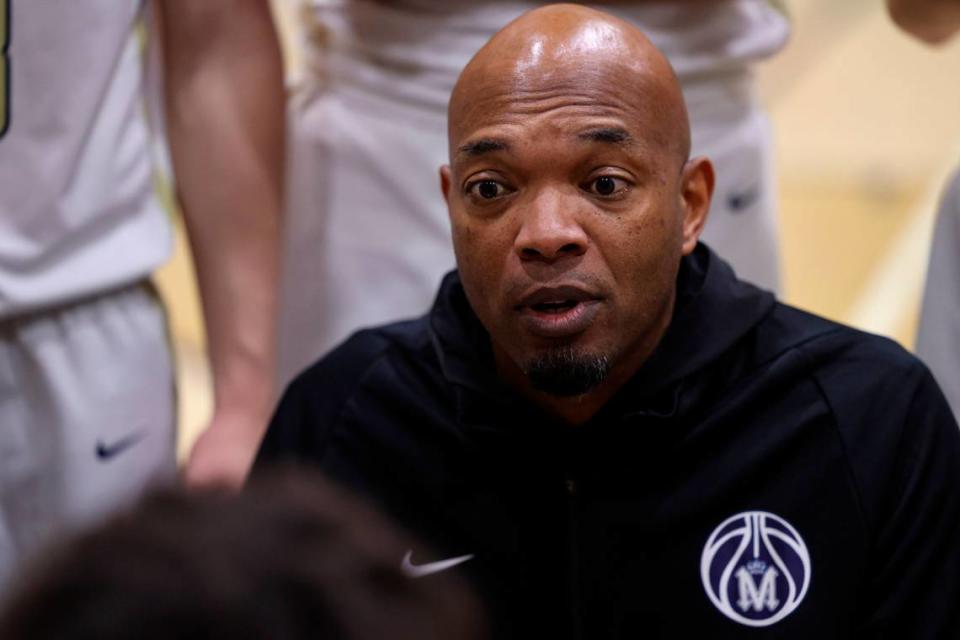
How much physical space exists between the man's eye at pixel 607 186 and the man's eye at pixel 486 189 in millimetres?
106

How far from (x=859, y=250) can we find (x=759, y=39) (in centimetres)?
372

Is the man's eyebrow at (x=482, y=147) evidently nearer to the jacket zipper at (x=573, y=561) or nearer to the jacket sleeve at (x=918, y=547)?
the jacket zipper at (x=573, y=561)

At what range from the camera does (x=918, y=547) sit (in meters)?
1.69

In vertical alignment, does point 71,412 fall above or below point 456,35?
below

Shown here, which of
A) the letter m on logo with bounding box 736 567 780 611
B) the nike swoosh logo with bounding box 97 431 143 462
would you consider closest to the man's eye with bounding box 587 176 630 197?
the letter m on logo with bounding box 736 567 780 611

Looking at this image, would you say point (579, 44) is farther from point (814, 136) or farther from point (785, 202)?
point (814, 136)

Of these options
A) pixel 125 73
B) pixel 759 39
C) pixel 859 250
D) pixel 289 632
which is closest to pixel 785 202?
pixel 859 250

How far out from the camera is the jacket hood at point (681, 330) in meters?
1.78

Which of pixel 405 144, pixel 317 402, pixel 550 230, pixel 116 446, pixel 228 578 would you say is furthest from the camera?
pixel 405 144

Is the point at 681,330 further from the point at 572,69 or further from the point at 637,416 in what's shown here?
the point at 572,69

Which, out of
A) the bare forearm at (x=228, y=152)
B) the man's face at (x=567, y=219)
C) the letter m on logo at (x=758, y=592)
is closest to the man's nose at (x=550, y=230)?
the man's face at (x=567, y=219)

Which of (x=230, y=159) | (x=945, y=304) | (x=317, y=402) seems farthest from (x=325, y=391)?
(x=945, y=304)

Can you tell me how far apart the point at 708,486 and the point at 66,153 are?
39.7 inches

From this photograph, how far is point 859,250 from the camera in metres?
5.91
